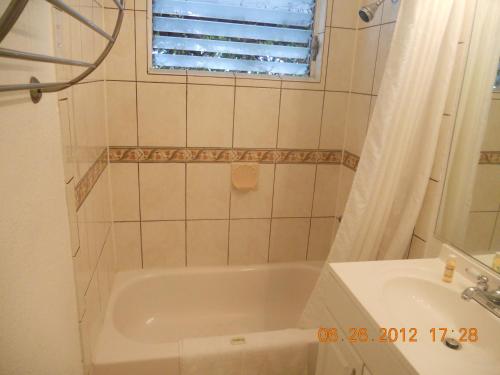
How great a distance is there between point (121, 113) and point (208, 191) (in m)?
0.60

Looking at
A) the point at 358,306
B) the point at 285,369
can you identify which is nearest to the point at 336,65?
the point at 358,306

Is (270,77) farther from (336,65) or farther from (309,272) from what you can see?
(309,272)

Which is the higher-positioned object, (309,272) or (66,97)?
(66,97)

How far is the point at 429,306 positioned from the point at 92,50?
1.55 m

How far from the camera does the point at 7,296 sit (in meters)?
0.59

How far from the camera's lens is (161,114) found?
1.84 meters

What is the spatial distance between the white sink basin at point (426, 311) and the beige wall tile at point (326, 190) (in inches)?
35.8

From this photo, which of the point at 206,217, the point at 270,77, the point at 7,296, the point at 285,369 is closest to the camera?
the point at 7,296

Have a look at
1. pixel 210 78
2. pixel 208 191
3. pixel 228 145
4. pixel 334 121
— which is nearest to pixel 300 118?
pixel 334 121

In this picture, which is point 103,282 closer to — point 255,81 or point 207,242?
point 207,242

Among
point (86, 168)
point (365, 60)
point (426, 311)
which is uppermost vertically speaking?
point (365, 60)

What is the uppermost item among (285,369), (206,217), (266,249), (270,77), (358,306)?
(270,77)

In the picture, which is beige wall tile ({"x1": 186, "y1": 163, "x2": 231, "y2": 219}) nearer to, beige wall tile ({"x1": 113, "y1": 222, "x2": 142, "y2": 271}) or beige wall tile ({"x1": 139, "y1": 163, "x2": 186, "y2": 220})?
beige wall tile ({"x1": 139, "y1": 163, "x2": 186, "y2": 220})

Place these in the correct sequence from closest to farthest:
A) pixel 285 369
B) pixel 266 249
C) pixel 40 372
Answer: pixel 40 372, pixel 285 369, pixel 266 249
